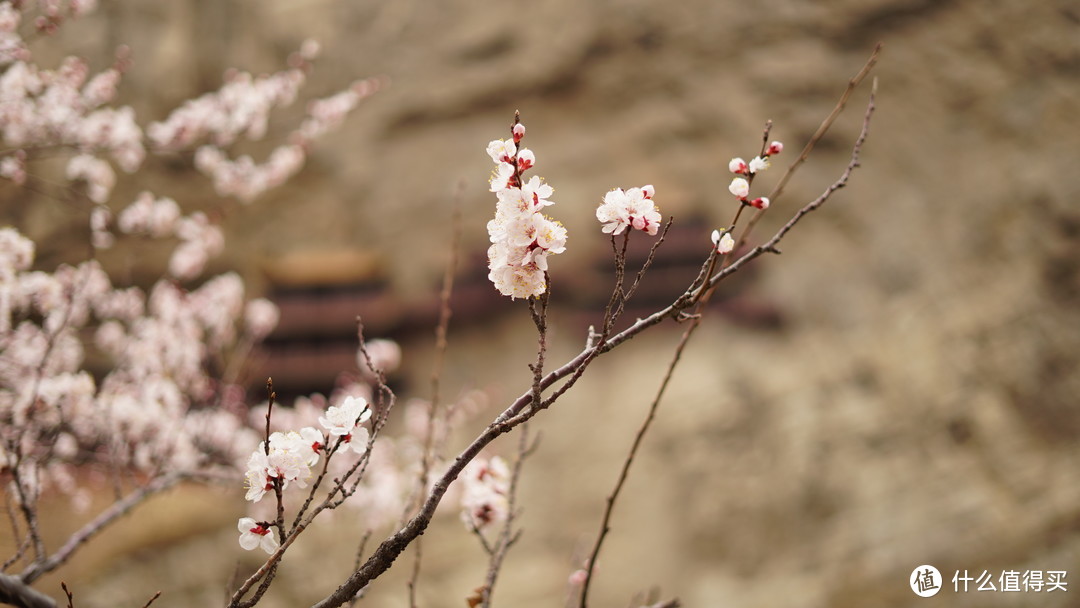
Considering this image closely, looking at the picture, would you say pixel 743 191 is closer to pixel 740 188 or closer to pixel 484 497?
pixel 740 188

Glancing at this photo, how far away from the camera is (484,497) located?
→ 152cm

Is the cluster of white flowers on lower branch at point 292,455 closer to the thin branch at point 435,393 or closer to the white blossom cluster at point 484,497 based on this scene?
the thin branch at point 435,393

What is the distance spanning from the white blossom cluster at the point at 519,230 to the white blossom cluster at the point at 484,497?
0.65 meters

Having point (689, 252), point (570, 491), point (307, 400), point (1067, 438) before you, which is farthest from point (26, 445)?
point (1067, 438)

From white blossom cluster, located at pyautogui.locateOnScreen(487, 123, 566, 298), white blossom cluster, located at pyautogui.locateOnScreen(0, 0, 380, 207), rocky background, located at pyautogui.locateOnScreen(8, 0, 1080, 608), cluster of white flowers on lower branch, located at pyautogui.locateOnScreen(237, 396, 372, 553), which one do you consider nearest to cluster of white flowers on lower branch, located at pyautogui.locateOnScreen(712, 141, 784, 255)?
white blossom cluster, located at pyautogui.locateOnScreen(487, 123, 566, 298)

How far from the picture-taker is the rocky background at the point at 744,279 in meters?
4.60

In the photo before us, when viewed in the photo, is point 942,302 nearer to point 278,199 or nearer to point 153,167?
point 278,199

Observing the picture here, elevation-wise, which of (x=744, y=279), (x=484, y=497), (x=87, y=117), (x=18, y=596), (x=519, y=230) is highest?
(x=744, y=279)

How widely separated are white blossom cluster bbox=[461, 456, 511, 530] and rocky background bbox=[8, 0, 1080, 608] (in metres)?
2.56

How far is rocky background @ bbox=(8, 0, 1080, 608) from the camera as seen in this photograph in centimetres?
460

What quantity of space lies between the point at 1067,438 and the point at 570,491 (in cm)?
370

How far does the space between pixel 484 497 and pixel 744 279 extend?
16.1ft

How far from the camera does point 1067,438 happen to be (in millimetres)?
4516

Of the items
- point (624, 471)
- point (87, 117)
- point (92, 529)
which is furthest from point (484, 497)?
point (87, 117)
